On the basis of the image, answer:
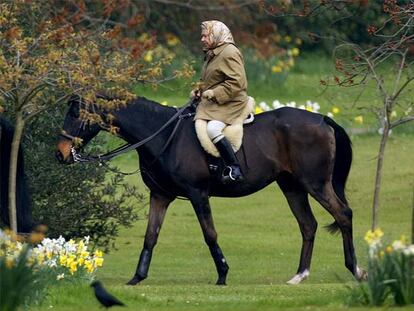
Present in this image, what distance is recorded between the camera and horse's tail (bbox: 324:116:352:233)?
1784cm

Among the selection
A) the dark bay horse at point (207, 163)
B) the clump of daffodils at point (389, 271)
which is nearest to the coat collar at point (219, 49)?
the dark bay horse at point (207, 163)

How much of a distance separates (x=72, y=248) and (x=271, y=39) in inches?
972

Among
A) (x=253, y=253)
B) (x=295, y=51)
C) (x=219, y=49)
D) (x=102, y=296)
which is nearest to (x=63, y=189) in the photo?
(x=219, y=49)

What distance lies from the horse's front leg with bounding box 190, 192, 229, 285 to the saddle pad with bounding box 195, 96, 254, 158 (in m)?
0.52

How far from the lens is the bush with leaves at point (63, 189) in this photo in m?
18.5

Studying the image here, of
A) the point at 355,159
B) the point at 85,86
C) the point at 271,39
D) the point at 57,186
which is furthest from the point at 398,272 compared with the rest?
the point at 271,39

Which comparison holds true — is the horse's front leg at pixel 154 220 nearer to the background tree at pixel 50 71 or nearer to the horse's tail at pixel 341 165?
the background tree at pixel 50 71

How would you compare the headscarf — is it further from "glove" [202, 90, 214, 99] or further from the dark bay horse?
the dark bay horse

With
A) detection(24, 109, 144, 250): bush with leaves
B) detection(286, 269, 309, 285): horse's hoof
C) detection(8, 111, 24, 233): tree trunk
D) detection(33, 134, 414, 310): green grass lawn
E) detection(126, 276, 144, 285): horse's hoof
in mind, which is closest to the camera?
detection(33, 134, 414, 310): green grass lawn

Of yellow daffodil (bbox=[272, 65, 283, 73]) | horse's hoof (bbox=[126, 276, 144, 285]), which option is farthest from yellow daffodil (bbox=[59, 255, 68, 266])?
yellow daffodil (bbox=[272, 65, 283, 73])

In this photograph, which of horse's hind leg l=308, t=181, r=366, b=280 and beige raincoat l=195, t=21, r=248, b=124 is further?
horse's hind leg l=308, t=181, r=366, b=280

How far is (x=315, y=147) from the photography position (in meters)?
17.4

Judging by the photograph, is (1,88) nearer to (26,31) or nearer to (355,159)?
(26,31)

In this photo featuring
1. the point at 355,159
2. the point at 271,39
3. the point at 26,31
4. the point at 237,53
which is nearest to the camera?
the point at 237,53
